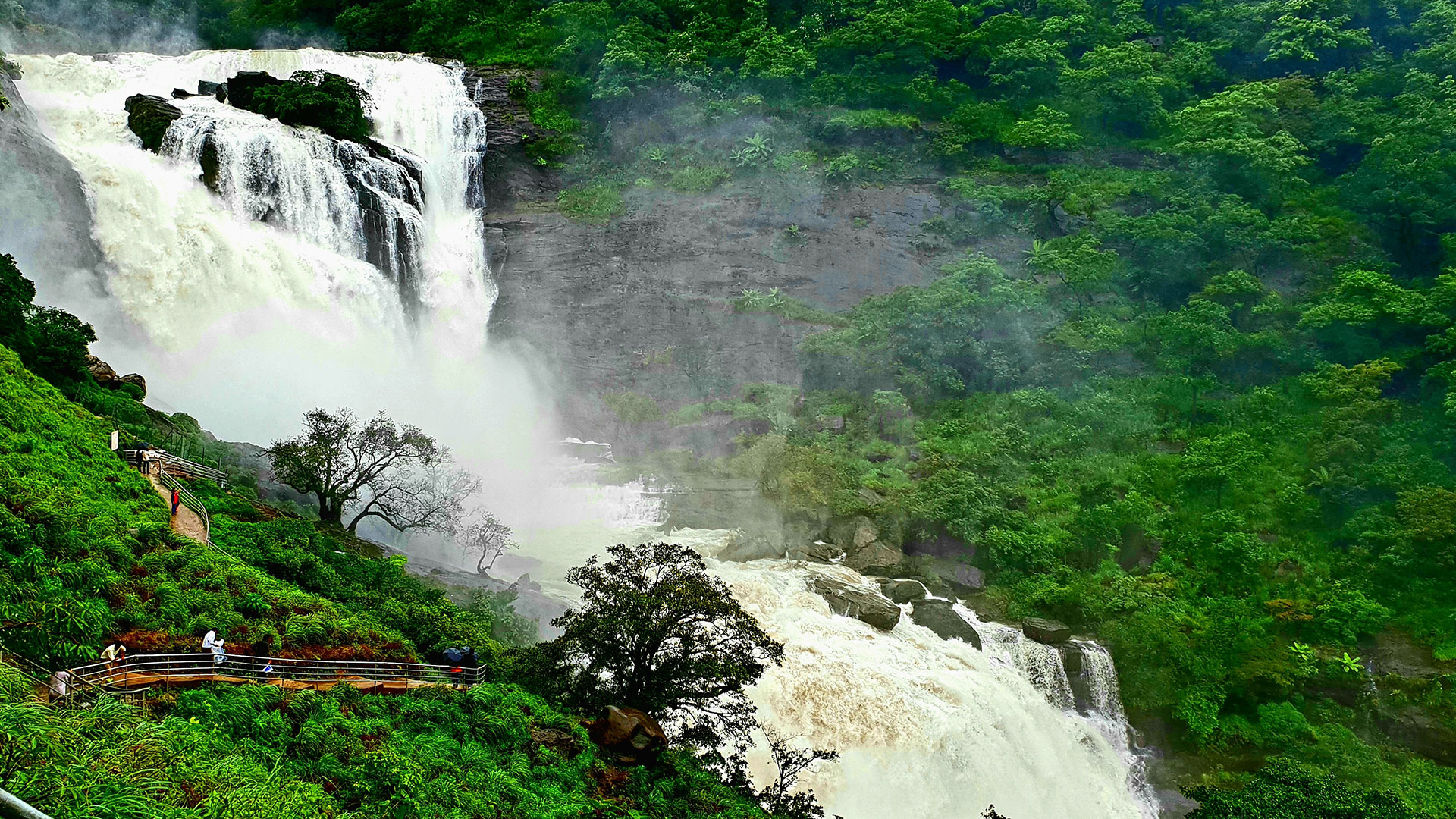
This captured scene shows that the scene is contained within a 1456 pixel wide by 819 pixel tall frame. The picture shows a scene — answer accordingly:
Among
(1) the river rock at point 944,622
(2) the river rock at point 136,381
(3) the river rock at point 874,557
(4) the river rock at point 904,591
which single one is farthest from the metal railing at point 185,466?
(1) the river rock at point 944,622

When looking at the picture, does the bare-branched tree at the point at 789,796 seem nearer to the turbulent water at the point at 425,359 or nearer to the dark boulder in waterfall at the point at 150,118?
the turbulent water at the point at 425,359

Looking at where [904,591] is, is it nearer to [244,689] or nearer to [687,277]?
[244,689]

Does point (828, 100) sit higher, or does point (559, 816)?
point (828, 100)

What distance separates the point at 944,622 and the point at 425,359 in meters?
26.9

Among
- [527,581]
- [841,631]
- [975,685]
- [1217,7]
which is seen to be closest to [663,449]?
[527,581]

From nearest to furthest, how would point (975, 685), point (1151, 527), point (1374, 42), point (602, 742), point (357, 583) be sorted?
1. point (602, 742)
2. point (357, 583)
3. point (975, 685)
4. point (1151, 527)
5. point (1374, 42)

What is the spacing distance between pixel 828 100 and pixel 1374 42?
31317 mm

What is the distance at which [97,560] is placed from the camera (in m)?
14.9

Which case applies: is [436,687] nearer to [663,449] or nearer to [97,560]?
[97,560]

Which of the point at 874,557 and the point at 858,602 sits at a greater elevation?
the point at 858,602

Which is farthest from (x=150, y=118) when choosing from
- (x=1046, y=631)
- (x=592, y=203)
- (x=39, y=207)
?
(x=1046, y=631)

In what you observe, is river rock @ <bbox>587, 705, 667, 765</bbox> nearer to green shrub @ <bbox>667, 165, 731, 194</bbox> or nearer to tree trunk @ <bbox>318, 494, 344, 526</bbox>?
tree trunk @ <bbox>318, 494, 344, 526</bbox>

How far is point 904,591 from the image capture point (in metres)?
29.8

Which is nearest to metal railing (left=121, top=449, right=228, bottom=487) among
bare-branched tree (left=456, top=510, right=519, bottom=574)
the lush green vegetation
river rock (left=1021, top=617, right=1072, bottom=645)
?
bare-branched tree (left=456, top=510, right=519, bottom=574)
